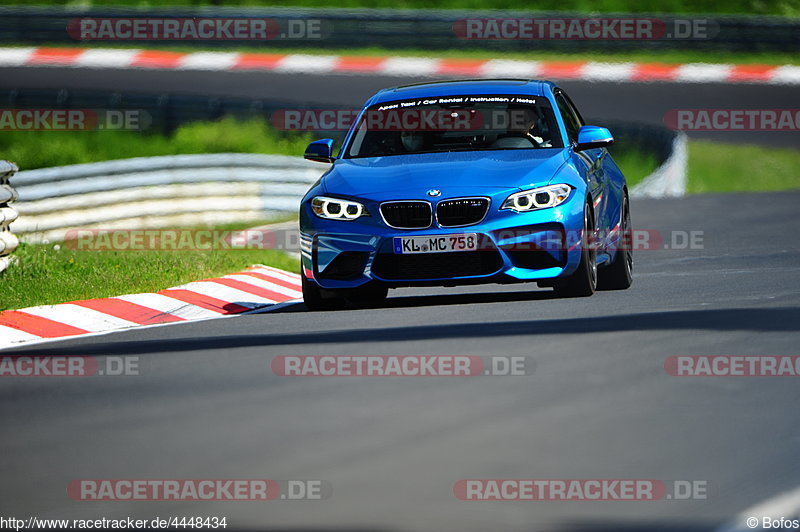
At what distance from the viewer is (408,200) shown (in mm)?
10078

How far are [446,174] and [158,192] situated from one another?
10228 millimetres

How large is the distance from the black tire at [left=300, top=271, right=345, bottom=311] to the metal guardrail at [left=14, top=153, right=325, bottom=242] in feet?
26.3

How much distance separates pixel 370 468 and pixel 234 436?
2.68ft

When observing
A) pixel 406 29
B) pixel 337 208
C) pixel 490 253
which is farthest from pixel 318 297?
pixel 406 29

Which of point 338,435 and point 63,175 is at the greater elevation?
point 338,435

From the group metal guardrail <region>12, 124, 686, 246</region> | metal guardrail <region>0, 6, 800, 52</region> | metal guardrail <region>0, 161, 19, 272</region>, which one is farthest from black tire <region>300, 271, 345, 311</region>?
metal guardrail <region>0, 6, 800, 52</region>

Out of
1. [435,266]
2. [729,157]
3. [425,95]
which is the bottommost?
[729,157]

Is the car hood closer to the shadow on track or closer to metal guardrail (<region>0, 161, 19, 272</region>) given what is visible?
the shadow on track

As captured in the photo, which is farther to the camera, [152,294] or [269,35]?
[269,35]

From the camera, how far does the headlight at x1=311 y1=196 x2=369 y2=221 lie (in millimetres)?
10242

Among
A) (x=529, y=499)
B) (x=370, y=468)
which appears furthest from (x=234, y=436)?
(x=529, y=499)

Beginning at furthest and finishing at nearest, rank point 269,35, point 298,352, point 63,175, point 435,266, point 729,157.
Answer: point 269,35
point 729,157
point 63,175
point 435,266
point 298,352

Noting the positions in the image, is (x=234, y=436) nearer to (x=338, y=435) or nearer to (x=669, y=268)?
(x=338, y=435)

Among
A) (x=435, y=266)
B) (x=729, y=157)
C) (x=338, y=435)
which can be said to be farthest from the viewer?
(x=729, y=157)
